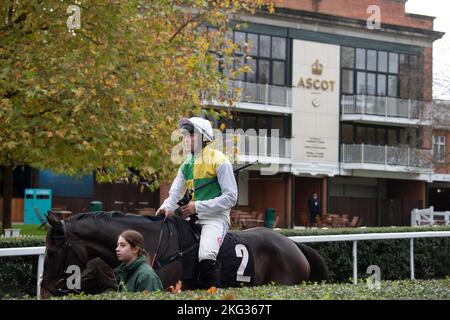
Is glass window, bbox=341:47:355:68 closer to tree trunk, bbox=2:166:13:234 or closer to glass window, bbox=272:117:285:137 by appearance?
glass window, bbox=272:117:285:137

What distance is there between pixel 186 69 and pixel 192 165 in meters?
9.00

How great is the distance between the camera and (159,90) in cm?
1424

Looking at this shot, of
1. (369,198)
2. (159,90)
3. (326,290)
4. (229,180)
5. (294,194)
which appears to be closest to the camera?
(326,290)

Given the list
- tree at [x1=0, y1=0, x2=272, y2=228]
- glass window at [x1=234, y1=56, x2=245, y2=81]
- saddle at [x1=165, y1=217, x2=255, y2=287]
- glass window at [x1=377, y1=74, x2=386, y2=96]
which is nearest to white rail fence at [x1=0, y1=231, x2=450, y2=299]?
saddle at [x1=165, y1=217, x2=255, y2=287]

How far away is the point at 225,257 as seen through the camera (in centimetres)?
605

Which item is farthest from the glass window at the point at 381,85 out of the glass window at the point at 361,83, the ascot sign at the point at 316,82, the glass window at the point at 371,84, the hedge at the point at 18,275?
the hedge at the point at 18,275

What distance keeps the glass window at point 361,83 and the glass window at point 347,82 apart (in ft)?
1.29

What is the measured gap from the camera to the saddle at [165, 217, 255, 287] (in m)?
5.86

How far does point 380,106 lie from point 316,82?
388cm

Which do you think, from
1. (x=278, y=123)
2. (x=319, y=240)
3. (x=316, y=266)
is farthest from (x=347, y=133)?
(x=316, y=266)

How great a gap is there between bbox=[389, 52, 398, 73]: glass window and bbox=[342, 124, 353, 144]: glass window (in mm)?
3886

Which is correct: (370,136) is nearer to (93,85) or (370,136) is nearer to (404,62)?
(404,62)
